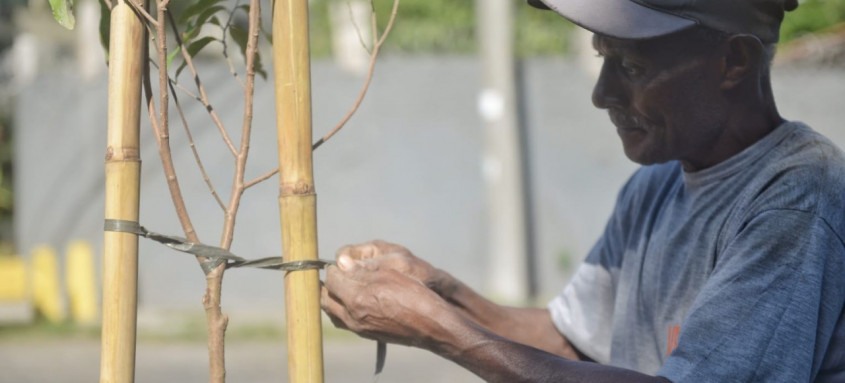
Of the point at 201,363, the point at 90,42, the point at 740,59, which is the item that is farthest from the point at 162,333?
the point at 740,59

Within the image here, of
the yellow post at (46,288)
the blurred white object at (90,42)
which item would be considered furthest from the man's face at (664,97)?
the blurred white object at (90,42)

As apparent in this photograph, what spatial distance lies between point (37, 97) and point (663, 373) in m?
8.61

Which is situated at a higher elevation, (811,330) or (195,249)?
(195,249)

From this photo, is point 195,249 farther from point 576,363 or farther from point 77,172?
point 77,172

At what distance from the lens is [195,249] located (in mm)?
1646

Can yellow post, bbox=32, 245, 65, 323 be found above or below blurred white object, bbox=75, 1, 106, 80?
below

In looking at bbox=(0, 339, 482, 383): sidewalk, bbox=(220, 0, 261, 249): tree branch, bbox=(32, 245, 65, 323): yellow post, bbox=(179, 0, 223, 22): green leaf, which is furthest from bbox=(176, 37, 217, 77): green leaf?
bbox=(32, 245, 65, 323): yellow post

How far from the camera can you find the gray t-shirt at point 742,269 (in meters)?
1.62

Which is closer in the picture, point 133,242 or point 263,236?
point 133,242

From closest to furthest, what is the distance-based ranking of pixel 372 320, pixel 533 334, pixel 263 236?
1. pixel 372 320
2. pixel 533 334
3. pixel 263 236

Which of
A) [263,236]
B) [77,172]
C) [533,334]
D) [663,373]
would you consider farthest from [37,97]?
[663,373]

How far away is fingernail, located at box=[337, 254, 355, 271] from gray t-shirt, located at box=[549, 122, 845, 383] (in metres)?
0.51

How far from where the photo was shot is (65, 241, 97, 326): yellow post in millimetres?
8805

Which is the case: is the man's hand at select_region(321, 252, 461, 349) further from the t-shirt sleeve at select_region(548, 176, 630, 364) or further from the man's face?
the t-shirt sleeve at select_region(548, 176, 630, 364)
